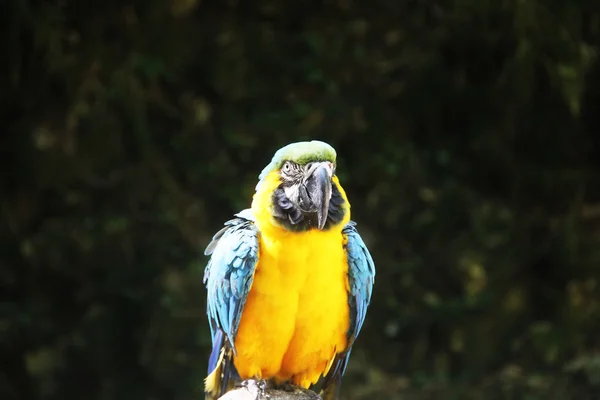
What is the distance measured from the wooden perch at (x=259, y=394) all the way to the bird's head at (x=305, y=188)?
0.43 m

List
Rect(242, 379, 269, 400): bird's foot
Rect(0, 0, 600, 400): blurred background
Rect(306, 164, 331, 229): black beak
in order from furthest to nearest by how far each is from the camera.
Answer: Rect(0, 0, 600, 400): blurred background < Rect(242, 379, 269, 400): bird's foot < Rect(306, 164, 331, 229): black beak

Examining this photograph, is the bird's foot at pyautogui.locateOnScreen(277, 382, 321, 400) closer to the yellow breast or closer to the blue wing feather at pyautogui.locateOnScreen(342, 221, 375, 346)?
the yellow breast

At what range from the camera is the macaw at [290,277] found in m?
1.84

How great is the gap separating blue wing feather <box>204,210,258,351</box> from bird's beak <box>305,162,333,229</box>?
0.72 feet

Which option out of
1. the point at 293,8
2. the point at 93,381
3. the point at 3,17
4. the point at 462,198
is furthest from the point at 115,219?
the point at 462,198

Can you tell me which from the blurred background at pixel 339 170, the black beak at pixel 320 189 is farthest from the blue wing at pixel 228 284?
the blurred background at pixel 339 170

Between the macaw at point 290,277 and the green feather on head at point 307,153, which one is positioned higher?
the green feather on head at point 307,153

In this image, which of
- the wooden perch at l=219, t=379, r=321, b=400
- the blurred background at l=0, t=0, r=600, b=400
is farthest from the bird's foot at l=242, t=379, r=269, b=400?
the blurred background at l=0, t=0, r=600, b=400

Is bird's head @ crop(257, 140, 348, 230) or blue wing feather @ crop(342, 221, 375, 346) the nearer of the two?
bird's head @ crop(257, 140, 348, 230)

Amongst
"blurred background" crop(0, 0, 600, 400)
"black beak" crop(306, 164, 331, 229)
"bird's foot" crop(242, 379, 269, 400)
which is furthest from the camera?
"blurred background" crop(0, 0, 600, 400)

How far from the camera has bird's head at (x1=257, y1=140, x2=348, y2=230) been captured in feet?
5.85

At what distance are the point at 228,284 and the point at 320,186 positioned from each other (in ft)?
1.27

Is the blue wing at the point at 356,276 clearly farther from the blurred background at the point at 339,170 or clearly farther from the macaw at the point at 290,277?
the blurred background at the point at 339,170

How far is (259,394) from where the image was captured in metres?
1.91
